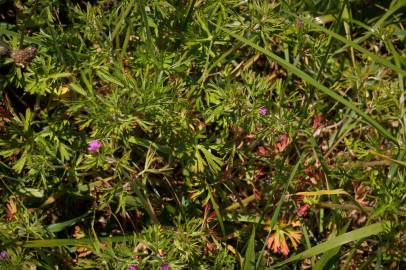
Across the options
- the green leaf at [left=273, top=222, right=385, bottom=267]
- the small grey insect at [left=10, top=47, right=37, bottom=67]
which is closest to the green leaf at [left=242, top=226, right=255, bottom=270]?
the green leaf at [left=273, top=222, right=385, bottom=267]

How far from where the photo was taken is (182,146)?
2.54 meters

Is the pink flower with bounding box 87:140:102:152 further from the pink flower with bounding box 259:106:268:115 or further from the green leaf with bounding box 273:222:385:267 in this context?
A: the green leaf with bounding box 273:222:385:267

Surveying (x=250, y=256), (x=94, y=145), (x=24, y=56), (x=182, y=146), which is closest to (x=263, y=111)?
(x=182, y=146)

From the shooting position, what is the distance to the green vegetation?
2.42m

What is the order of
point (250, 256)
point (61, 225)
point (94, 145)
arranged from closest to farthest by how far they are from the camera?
1. point (94, 145)
2. point (250, 256)
3. point (61, 225)

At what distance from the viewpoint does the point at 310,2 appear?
10.6 ft

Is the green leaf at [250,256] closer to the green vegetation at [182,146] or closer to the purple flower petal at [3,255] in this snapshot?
the green vegetation at [182,146]

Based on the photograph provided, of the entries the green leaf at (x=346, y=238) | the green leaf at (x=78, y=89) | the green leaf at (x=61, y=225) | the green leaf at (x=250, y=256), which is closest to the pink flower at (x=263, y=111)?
the green leaf at (x=250, y=256)

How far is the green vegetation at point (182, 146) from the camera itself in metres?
2.42

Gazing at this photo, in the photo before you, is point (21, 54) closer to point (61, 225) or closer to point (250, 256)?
point (61, 225)

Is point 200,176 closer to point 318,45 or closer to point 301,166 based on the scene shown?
point 301,166

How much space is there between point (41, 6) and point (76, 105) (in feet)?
1.60

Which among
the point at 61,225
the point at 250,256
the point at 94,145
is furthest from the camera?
the point at 61,225

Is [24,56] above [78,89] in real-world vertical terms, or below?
above
